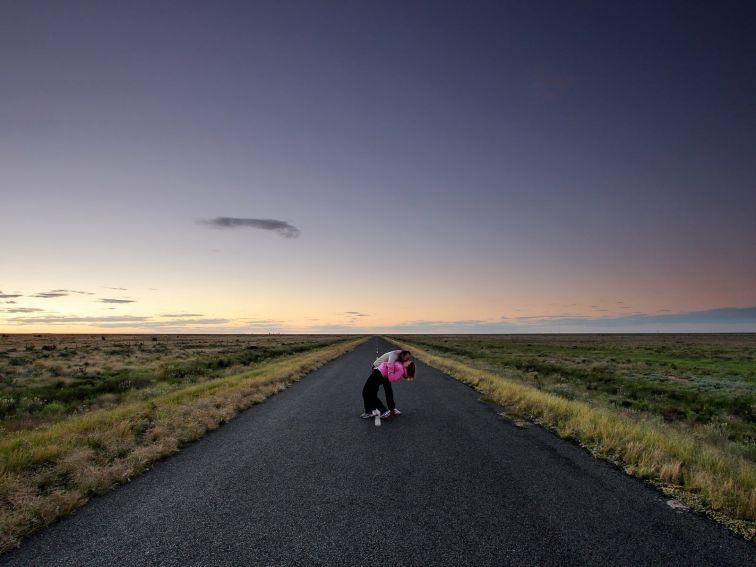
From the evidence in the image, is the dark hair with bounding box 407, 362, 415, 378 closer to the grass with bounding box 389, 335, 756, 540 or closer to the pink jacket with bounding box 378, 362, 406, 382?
the pink jacket with bounding box 378, 362, 406, 382

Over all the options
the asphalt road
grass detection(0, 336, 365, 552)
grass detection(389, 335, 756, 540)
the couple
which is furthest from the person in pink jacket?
grass detection(0, 336, 365, 552)

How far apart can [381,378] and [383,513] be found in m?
5.75

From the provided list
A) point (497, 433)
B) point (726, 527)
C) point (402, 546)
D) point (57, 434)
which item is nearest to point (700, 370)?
point (497, 433)

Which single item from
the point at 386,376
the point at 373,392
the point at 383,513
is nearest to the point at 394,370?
the point at 386,376

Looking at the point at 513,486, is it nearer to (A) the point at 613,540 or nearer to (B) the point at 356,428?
(A) the point at 613,540


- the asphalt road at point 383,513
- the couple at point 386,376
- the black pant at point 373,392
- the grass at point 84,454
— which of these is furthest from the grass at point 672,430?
the grass at point 84,454

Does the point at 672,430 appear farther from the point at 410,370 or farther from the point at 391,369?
the point at 391,369

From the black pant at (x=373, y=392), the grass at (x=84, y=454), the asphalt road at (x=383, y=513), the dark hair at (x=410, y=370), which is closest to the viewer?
the asphalt road at (x=383, y=513)

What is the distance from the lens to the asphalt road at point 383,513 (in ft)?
13.3

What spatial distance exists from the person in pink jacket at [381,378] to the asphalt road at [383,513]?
2.09 metres

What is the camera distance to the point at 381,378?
10695mm

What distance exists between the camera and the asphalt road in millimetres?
4059

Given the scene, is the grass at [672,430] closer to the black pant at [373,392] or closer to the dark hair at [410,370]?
the dark hair at [410,370]

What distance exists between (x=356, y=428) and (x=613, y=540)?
609 centimetres
